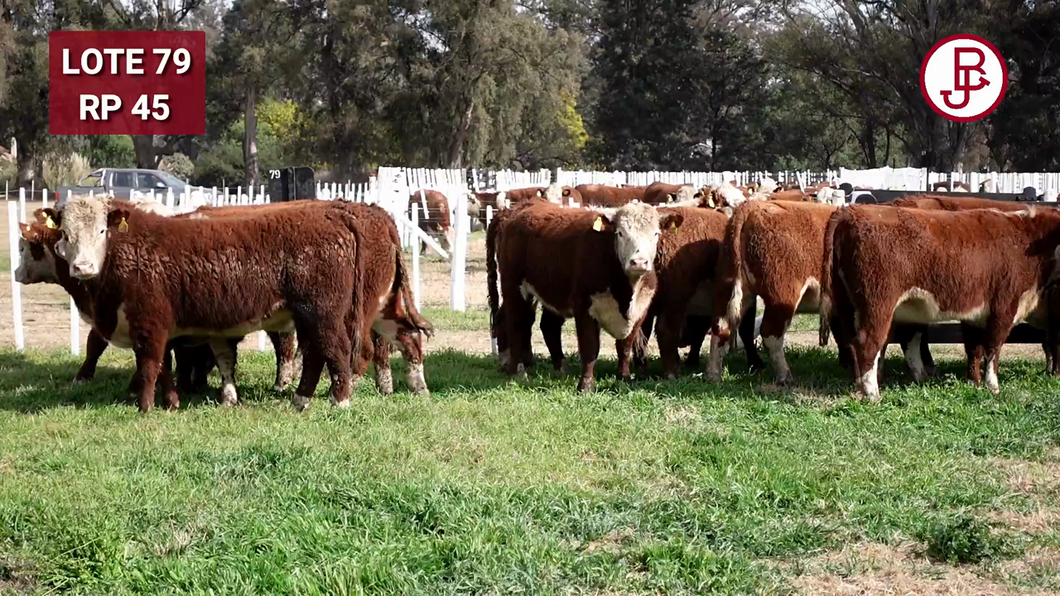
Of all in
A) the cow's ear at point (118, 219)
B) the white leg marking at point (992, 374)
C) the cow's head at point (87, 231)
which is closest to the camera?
the cow's head at point (87, 231)

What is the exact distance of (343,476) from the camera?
6754mm

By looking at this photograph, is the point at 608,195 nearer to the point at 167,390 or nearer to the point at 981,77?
the point at 167,390

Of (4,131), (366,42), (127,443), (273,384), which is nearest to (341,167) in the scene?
(366,42)

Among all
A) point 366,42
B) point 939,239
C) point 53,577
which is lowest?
point 53,577

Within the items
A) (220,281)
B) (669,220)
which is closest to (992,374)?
(669,220)

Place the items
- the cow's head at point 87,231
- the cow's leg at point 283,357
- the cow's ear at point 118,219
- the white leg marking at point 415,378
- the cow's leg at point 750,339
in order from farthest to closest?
the cow's leg at point 750,339
the cow's leg at point 283,357
the white leg marking at point 415,378
the cow's ear at point 118,219
the cow's head at point 87,231

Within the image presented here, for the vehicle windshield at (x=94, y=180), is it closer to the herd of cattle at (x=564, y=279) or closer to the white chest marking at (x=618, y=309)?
the herd of cattle at (x=564, y=279)

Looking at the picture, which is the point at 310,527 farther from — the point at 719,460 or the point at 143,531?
the point at 719,460

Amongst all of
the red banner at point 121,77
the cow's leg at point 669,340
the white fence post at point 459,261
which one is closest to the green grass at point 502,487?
the cow's leg at point 669,340

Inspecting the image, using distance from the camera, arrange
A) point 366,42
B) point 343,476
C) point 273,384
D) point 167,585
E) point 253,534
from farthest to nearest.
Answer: point 366,42
point 273,384
point 343,476
point 253,534
point 167,585

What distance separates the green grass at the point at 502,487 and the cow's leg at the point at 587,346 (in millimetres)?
243

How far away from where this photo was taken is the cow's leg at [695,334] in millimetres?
11898

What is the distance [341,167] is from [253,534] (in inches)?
1696

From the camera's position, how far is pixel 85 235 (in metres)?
9.19
